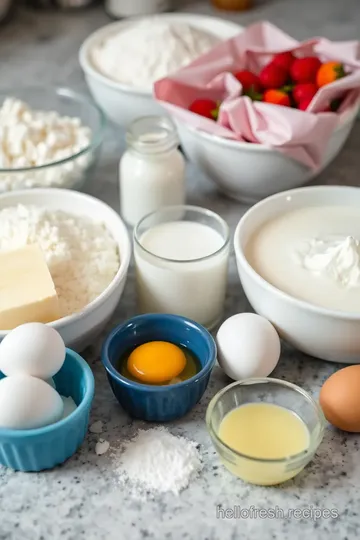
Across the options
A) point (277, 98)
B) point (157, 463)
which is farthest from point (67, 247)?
point (277, 98)

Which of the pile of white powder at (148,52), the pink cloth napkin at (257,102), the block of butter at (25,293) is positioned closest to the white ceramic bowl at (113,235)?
the block of butter at (25,293)

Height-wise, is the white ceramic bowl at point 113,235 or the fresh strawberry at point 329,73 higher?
A: the fresh strawberry at point 329,73

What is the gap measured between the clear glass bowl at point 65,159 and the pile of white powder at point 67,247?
11cm

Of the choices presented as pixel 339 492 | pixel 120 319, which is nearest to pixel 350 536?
pixel 339 492

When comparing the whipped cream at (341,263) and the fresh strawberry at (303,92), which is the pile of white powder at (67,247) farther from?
the fresh strawberry at (303,92)

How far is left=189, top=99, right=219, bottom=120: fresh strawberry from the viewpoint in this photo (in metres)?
1.37

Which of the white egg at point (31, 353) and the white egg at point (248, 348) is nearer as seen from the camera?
the white egg at point (31, 353)

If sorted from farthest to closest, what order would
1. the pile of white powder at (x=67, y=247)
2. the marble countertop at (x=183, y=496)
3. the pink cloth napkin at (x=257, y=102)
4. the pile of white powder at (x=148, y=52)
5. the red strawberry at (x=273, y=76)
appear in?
the pile of white powder at (x=148, y=52)
the red strawberry at (x=273, y=76)
the pink cloth napkin at (x=257, y=102)
the pile of white powder at (x=67, y=247)
the marble countertop at (x=183, y=496)

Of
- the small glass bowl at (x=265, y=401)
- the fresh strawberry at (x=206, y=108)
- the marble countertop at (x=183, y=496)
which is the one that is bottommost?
the marble countertop at (x=183, y=496)

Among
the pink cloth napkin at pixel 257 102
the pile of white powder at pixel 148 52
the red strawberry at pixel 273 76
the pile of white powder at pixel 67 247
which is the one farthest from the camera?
the pile of white powder at pixel 148 52

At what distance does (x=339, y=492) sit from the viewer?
3.04 ft

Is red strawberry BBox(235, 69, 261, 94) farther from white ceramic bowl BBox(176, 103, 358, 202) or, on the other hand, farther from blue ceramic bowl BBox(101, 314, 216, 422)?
blue ceramic bowl BBox(101, 314, 216, 422)

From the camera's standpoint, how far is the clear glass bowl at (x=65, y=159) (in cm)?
133

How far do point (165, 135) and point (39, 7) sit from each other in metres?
0.97
